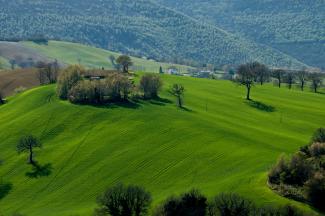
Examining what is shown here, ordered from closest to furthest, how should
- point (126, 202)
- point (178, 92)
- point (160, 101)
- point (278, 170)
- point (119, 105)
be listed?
point (126, 202)
point (278, 170)
point (119, 105)
point (160, 101)
point (178, 92)

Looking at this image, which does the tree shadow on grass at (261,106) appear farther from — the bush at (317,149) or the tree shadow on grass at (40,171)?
the tree shadow on grass at (40,171)

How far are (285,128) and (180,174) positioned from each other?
126 feet

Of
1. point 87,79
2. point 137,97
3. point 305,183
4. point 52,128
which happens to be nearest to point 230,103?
point 137,97

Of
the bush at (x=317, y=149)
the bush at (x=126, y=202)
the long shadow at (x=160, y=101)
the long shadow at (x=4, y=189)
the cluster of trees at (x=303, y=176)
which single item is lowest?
the long shadow at (x=4, y=189)

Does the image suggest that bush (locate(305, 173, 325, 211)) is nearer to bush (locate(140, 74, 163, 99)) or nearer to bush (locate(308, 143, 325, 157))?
bush (locate(308, 143, 325, 157))

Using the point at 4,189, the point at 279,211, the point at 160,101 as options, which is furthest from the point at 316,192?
the point at 160,101

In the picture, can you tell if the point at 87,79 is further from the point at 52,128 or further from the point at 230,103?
the point at 230,103

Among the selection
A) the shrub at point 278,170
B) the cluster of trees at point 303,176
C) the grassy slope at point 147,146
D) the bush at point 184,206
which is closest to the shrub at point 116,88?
the grassy slope at point 147,146

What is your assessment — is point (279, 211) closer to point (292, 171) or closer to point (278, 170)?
Result: point (292, 171)

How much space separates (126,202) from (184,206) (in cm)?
872

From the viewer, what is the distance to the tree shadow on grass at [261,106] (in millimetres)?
163500

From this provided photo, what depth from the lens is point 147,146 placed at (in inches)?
5113

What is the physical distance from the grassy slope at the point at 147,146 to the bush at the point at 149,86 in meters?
4.91

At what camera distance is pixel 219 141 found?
128 meters
